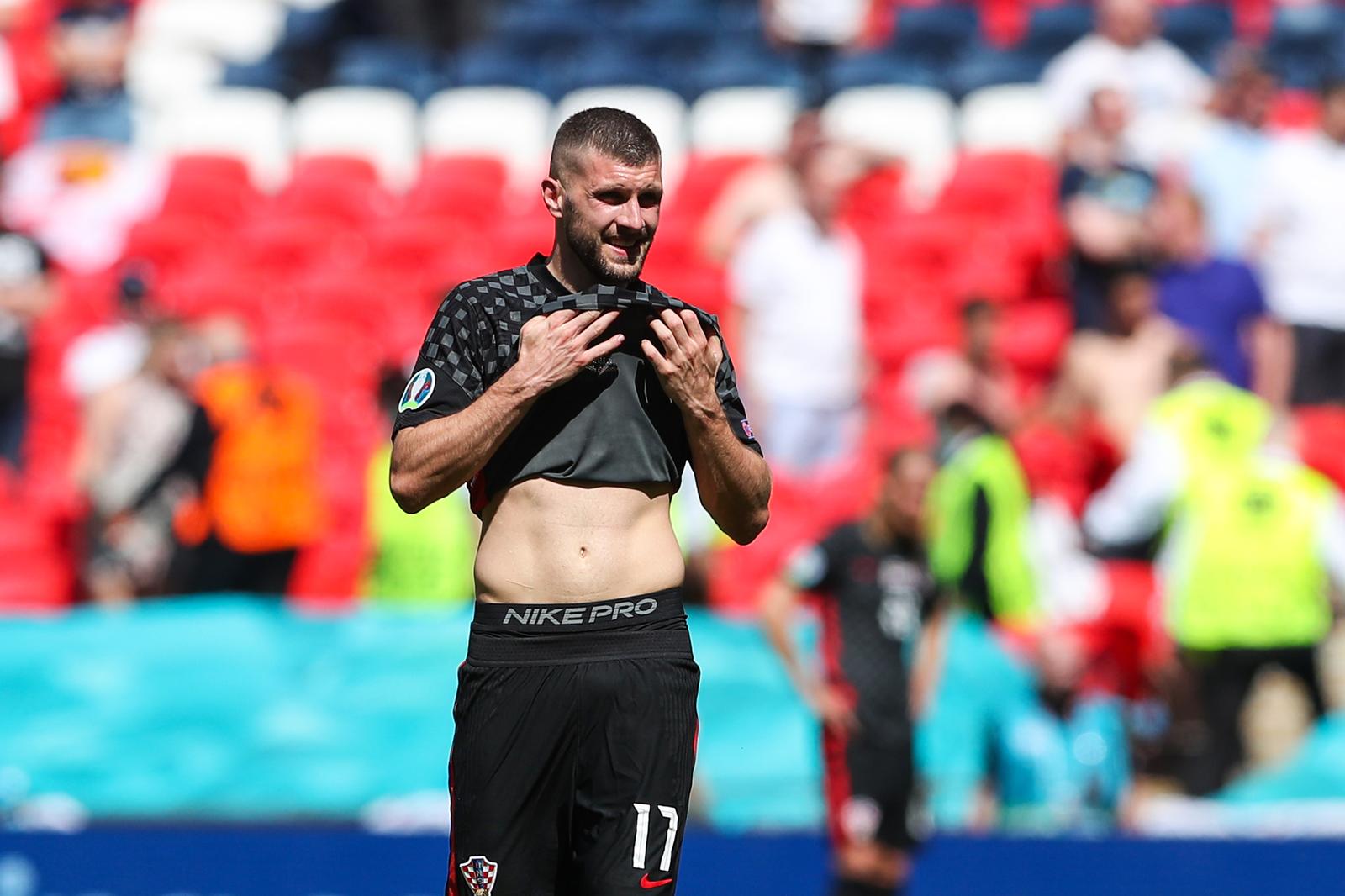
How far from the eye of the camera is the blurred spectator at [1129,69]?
1146 centimetres

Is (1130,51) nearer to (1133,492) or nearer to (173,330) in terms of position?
(1133,492)

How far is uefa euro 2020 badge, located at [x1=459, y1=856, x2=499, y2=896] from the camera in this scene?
3822mm

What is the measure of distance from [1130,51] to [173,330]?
575 cm

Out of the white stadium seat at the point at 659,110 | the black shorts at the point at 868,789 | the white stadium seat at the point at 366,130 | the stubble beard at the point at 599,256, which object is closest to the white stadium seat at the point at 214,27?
the white stadium seat at the point at 366,130

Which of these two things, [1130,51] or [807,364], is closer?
[807,364]

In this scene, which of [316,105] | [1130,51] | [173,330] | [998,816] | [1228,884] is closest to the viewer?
[1228,884]

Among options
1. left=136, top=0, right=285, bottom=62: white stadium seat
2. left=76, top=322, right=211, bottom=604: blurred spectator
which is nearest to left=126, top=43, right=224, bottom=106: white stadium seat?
left=136, top=0, right=285, bottom=62: white stadium seat

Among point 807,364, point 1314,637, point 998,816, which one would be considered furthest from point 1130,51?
point 998,816

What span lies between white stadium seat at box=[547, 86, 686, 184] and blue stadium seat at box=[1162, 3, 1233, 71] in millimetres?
3259

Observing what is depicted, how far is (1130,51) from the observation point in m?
11.6

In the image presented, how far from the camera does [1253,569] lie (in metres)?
8.23

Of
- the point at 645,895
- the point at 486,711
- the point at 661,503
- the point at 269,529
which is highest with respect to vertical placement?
the point at 269,529

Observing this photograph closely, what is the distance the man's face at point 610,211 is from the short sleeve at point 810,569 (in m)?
4.04

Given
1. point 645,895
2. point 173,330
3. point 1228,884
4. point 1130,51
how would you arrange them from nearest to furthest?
1. point 645,895
2. point 1228,884
3. point 173,330
4. point 1130,51
